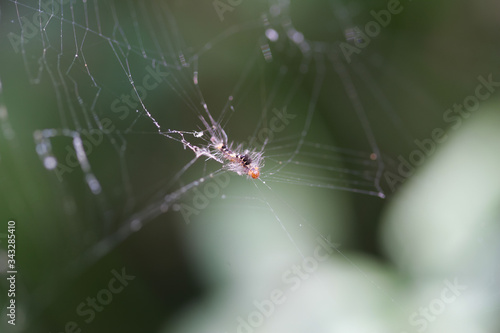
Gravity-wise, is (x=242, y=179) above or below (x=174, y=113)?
below

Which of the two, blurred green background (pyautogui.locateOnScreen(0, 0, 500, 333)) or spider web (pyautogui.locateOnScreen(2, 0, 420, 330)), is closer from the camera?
blurred green background (pyautogui.locateOnScreen(0, 0, 500, 333))

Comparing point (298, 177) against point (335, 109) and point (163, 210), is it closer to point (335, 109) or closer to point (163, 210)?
point (335, 109)

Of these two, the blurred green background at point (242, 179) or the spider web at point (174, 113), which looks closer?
the blurred green background at point (242, 179)

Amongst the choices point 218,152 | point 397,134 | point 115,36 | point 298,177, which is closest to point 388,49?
point 397,134

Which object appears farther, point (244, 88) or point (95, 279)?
point (244, 88)
